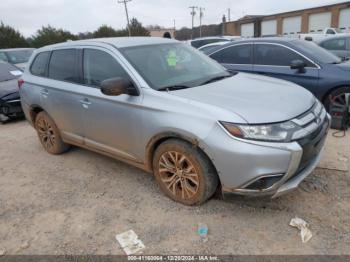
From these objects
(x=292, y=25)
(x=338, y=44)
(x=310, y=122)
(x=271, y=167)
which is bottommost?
(x=292, y=25)

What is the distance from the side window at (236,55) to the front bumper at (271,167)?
3673 mm

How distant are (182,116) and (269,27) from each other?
144ft

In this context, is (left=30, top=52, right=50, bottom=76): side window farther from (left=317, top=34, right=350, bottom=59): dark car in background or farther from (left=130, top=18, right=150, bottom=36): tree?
(left=130, top=18, right=150, bottom=36): tree

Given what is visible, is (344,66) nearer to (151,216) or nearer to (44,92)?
(151,216)

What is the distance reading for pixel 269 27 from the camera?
42812 millimetres

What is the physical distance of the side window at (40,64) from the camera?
15.6 feet

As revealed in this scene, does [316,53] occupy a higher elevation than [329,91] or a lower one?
higher

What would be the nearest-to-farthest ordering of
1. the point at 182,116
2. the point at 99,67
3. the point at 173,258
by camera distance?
1. the point at 173,258
2. the point at 182,116
3. the point at 99,67

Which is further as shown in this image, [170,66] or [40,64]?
[40,64]

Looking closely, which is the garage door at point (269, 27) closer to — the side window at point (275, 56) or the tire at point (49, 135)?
the side window at point (275, 56)

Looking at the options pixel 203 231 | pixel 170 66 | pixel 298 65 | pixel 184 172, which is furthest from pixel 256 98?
pixel 298 65

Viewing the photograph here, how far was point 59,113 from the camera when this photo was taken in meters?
Answer: 4.45

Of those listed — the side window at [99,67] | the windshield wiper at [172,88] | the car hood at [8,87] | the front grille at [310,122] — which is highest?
the side window at [99,67]

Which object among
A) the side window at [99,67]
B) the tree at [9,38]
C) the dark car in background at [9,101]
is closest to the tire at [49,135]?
the side window at [99,67]
